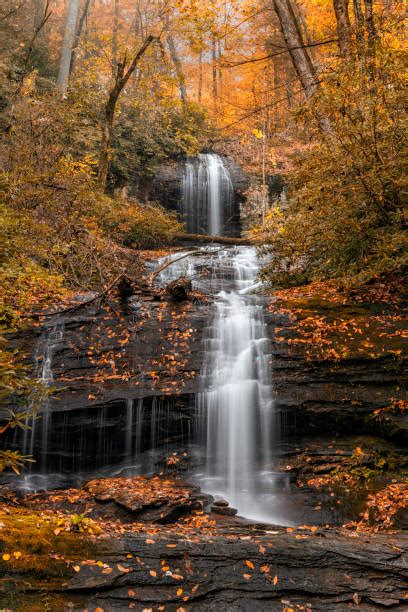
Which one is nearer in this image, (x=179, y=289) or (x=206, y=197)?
(x=179, y=289)

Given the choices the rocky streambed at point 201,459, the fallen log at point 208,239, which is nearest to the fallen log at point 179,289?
the rocky streambed at point 201,459

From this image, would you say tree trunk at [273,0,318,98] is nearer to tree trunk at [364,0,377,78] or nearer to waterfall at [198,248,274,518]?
tree trunk at [364,0,377,78]

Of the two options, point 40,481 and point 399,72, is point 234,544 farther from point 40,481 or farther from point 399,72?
point 399,72

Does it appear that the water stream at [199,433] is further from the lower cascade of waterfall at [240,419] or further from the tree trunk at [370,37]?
the tree trunk at [370,37]

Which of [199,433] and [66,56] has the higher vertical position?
[66,56]

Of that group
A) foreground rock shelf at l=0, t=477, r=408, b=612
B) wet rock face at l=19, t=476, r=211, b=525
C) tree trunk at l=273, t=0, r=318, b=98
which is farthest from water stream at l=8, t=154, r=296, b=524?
tree trunk at l=273, t=0, r=318, b=98

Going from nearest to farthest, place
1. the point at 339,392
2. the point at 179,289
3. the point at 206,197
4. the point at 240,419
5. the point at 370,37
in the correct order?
the point at 339,392 < the point at 240,419 < the point at 370,37 < the point at 179,289 < the point at 206,197

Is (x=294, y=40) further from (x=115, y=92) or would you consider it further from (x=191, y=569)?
(x=191, y=569)

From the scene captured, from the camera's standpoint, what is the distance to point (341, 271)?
8.69m

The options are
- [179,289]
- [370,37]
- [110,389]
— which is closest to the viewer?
[110,389]

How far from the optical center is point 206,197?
20.0 meters

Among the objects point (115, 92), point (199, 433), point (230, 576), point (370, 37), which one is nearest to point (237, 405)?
point (199, 433)

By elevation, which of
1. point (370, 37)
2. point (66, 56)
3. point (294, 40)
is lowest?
point (370, 37)

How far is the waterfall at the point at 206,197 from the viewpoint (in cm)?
1952
